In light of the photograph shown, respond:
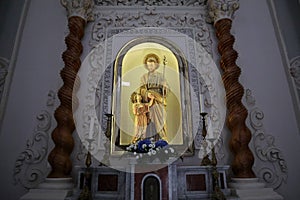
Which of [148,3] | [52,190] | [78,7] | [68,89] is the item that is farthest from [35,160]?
[148,3]

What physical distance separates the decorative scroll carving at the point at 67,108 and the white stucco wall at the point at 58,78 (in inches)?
11.5

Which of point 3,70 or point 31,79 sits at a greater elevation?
point 3,70

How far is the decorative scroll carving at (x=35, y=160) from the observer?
268 centimetres

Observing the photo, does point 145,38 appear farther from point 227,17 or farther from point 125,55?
point 227,17

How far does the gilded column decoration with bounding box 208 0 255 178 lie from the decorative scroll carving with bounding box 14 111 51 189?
2.32m

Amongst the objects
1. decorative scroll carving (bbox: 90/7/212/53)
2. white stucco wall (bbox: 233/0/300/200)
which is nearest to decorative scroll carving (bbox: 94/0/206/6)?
decorative scroll carving (bbox: 90/7/212/53)

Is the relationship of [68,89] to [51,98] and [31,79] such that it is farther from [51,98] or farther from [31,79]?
[31,79]

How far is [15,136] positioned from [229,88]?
281 cm

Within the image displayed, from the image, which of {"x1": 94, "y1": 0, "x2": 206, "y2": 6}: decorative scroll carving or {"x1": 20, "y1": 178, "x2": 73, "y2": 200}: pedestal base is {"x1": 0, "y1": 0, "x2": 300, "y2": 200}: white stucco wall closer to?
{"x1": 20, "y1": 178, "x2": 73, "y2": 200}: pedestal base

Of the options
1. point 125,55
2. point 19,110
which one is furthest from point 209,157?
point 19,110

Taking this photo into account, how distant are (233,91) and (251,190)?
1.16 m

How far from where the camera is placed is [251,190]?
2.35 m

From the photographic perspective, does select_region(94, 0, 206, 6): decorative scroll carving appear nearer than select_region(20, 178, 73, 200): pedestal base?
No

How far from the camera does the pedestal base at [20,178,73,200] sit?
2.25m
